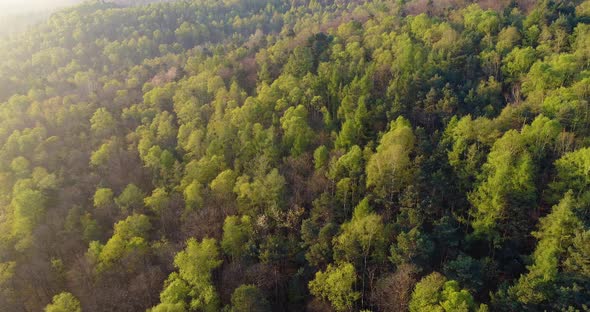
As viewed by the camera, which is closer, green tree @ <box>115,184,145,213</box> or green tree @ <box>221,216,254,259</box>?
green tree @ <box>221,216,254,259</box>

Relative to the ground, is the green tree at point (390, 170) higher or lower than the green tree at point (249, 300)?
higher

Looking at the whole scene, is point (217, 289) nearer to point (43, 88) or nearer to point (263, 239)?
point (263, 239)

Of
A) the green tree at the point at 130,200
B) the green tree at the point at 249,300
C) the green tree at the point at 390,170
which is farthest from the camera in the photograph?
the green tree at the point at 130,200

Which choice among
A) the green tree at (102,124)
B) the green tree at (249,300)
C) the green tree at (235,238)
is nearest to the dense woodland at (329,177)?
the green tree at (249,300)

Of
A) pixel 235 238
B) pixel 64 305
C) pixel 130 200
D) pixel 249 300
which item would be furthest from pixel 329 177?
pixel 64 305

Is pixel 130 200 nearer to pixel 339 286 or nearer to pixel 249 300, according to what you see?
pixel 249 300

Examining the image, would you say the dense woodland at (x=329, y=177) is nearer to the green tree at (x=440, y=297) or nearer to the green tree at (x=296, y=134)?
the green tree at (x=440, y=297)

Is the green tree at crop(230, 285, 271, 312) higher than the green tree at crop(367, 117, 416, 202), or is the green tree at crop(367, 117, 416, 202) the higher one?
the green tree at crop(367, 117, 416, 202)

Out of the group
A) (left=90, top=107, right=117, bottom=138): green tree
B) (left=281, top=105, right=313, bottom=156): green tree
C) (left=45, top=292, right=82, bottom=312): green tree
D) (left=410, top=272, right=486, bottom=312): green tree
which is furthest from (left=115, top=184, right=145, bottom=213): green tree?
(left=410, top=272, right=486, bottom=312): green tree

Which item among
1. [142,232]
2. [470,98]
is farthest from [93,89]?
[470,98]

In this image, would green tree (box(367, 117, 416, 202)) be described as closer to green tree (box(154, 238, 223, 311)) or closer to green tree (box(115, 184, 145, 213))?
green tree (box(154, 238, 223, 311))
